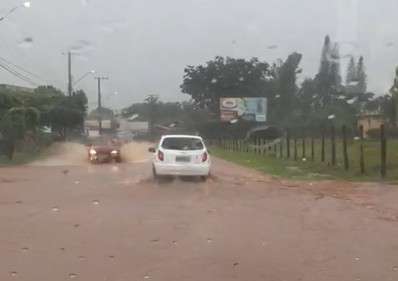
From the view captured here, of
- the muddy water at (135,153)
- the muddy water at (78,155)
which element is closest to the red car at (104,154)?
the muddy water at (78,155)

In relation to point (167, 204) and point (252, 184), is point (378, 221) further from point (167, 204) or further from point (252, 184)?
point (252, 184)

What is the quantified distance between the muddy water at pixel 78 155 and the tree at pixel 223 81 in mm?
23212

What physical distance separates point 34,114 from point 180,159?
26434 mm

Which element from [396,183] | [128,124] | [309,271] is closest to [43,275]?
[309,271]

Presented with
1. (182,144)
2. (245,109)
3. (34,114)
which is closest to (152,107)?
(245,109)

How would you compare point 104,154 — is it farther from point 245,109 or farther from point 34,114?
point 245,109

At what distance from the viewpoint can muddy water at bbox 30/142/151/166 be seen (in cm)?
3668

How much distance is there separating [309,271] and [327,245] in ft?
6.45

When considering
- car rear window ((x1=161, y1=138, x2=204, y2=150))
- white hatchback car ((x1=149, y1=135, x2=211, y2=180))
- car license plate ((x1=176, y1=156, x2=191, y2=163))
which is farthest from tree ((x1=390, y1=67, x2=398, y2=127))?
car license plate ((x1=176, y1=156, x2=191, y2=163))

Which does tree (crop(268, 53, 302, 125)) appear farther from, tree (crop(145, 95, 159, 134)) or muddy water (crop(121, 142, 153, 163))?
muddy water (crop(121, 142, 153, 163))

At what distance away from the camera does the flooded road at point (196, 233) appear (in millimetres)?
8773

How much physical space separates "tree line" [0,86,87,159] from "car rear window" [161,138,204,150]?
60.8 feet

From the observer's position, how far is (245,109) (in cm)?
7462

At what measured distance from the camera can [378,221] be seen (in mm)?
13680
